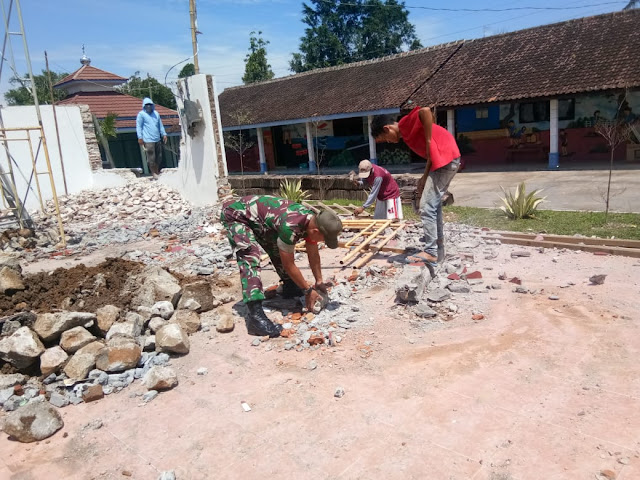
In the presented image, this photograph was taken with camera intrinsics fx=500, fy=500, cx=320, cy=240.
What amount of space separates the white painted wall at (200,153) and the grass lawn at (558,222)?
4284 millimetres

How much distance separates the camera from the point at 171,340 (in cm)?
430

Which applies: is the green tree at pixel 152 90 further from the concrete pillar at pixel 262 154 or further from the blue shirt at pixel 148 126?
the blue shirt at pixel 148 126

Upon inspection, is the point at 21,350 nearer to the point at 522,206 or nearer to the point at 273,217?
the point at 273,217

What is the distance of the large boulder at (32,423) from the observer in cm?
331

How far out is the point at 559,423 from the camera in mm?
2939

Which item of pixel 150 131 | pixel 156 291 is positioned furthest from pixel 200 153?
pixel 156 291

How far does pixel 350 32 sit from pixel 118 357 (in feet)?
145

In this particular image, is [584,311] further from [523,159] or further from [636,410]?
[523,159]

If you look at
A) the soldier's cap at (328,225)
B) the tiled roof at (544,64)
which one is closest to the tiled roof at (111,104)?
the tiled roof at (544,64)

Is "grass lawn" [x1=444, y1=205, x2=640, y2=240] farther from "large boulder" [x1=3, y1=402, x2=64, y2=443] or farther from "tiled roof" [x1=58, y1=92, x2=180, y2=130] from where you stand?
"tiled roof" [x1=58, y1=92, x2=180, y2=130]

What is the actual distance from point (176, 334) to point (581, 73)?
15.5 m

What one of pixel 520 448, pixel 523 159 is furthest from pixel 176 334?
pixel 523 159

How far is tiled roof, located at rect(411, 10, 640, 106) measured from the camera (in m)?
15.0

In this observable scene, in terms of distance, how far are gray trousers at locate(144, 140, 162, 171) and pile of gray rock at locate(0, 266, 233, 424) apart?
903 centimetres
